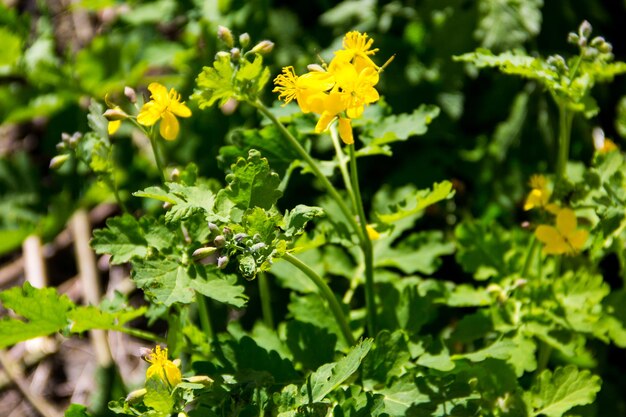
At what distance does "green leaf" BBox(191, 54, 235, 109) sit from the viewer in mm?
1435

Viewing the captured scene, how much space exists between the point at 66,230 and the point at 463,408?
2198 mm

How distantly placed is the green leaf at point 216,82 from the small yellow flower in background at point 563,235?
78 centimetres

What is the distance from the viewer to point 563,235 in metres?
1.73

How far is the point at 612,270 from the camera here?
2492 millimetres

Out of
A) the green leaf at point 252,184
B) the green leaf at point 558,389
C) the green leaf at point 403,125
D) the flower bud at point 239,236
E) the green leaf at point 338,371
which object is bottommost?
the green leaf at point 558,389

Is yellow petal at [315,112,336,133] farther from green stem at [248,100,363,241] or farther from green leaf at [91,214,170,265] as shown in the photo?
green leaf at [91,214,170,265]


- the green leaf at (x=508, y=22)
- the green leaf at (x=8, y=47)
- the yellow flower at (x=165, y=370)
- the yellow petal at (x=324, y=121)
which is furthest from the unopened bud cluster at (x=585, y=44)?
the green leaf at (x=8, y=47)

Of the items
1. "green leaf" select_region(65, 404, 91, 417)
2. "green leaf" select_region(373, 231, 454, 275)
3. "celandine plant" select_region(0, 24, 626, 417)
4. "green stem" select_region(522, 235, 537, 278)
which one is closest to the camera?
"celandine plant" select_region(0, 24, 626, 417)

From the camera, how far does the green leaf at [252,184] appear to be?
4.42 feet

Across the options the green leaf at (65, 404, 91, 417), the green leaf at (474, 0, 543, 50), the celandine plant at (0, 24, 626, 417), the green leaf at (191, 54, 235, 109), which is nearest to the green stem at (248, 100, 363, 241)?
the celandine plant at (0, 24, 626, 417)

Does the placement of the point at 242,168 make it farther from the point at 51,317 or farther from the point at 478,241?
the point at 478,241

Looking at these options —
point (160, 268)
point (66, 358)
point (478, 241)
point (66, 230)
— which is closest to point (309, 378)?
point (160, 268)

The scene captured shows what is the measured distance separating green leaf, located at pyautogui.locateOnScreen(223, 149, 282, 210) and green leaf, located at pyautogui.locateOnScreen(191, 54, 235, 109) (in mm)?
169

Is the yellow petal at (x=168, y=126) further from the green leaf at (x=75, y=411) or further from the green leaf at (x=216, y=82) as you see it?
the green leaf at (x=75, y=411)
